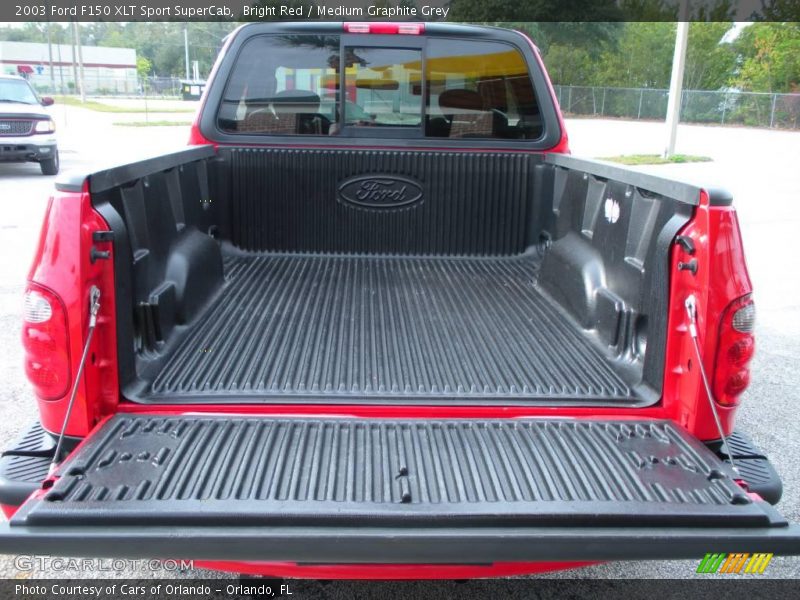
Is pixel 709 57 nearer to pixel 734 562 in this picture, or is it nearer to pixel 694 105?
pixel 694 105

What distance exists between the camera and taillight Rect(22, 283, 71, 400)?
6.95ft

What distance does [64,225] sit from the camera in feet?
6.95

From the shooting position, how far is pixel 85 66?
245 ft

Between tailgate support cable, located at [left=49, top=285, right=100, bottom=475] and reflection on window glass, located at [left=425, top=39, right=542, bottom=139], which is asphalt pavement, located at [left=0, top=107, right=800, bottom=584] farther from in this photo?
reflection on window glass, located at [left=425, top=39, right=542, bottom=139]

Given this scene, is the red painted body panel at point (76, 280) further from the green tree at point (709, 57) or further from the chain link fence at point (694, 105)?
the green tree at point (709, 57)

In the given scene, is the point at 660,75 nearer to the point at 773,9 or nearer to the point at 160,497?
the point at 773,9

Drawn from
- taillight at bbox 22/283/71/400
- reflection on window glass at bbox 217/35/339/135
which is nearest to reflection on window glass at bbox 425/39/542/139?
reflection on window glass at bbox 217/35/339/135

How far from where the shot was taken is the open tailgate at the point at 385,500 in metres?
1.71

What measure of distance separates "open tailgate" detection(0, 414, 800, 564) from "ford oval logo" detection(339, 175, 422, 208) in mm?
2298

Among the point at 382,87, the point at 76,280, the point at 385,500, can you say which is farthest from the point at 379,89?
the point at 385,500

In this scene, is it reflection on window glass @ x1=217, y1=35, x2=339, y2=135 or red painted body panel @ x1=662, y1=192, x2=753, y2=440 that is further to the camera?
reflection on window glass @ x1=217, y1=35, x2=339, y2=135

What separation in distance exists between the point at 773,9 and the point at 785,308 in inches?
1803

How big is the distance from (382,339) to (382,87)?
6.01 ft

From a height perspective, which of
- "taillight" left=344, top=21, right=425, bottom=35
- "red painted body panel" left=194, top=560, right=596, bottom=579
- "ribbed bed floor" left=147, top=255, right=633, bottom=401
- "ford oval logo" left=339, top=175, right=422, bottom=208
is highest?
"taillight" left=344, top=21, right=425, bottom=35
